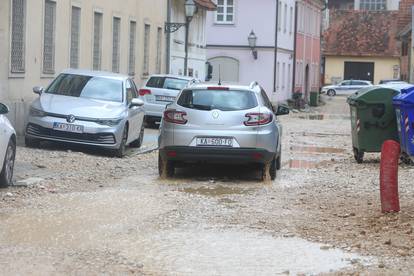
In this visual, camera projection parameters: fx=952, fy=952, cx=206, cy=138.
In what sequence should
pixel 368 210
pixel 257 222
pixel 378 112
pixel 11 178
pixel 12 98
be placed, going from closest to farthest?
pixel 257 222 < pixel 368 210 < pixel 11 178 < pixel 378 112 < pixel 12 98

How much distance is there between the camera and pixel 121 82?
18922 millimetres

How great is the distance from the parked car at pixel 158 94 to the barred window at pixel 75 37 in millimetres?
3445

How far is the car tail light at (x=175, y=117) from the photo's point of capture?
13820 millimetres

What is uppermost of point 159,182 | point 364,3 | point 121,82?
point 364,3

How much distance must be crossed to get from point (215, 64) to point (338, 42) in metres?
33.2

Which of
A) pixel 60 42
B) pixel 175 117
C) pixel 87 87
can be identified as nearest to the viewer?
pixel 175 117

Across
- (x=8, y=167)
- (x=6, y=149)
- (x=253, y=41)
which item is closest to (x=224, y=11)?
(x=253, y=41)

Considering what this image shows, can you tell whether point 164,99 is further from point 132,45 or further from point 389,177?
point 389,177

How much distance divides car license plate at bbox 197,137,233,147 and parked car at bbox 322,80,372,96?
6289 centimetres

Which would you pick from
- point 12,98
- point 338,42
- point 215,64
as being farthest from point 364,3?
point 12,98

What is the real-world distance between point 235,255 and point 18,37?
521 inches

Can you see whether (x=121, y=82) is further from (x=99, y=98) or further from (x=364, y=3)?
(x=364, y=3)

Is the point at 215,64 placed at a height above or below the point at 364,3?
below

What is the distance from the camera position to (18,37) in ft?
66.9
